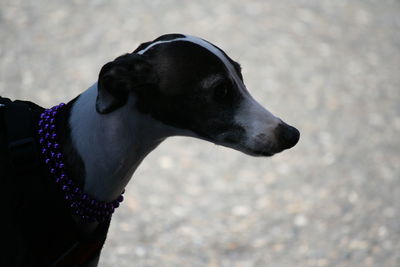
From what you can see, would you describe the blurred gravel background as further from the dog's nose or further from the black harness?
the dog's nose

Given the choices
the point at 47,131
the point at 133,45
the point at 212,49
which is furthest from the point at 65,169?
the point at 133,45

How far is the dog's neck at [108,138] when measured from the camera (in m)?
1.99

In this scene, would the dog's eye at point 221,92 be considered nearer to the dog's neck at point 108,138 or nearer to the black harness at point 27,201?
the dog's neck at point 108,138

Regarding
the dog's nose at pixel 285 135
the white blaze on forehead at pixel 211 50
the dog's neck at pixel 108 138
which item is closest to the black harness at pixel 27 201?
the dog's neck at pixel 108 138

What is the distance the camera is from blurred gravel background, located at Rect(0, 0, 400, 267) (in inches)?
156

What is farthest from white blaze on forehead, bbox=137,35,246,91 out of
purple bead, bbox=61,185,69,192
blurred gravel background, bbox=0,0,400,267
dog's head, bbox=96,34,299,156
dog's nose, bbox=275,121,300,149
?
blurred gravel background, bbox=0,0,400,267

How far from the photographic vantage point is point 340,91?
5.27m

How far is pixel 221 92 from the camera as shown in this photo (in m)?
2.03

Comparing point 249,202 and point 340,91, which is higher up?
point 340,91

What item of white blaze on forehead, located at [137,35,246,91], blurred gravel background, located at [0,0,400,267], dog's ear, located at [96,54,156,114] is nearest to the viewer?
dog's ear, located at [96,54,156,114]

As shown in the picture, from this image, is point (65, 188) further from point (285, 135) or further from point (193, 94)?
point (285, 135)

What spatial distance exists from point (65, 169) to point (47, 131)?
0.13 meters

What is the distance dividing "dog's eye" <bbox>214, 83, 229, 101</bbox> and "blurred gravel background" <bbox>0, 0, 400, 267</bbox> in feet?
6.39

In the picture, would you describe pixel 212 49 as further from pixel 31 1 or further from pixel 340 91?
pixel 31 1
